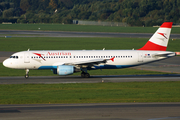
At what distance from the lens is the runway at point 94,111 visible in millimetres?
21000

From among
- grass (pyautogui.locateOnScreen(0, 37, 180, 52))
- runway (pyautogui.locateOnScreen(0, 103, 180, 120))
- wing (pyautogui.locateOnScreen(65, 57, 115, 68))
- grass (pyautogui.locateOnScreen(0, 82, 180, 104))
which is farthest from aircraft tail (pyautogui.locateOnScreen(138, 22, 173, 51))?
grass (pyautogui.locateOnScreen(0, 37, 180, 52))

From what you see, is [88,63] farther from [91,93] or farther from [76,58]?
[91,93]

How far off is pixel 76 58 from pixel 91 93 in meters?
11.5

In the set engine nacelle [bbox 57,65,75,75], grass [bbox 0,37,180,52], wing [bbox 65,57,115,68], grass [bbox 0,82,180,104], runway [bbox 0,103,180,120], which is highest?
grass [bbox 0,37,180,52]

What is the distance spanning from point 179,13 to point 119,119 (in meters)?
177

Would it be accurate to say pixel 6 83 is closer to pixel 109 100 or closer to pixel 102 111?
pixel 109 100

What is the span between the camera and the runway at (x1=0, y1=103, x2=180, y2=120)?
2100 centimetres

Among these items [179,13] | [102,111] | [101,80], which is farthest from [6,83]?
[179,13]

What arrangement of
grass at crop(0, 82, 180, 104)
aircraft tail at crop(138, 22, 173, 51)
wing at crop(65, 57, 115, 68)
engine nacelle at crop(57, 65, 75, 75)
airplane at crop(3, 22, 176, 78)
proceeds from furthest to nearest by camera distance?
aircraft tail at crop(138, 22, 173, 51), airplane at crop(3, 22, 176, 78), wing at crop(65, 57, 115, 68), engine nacelle at crop(57, 65, 75, 75), grass at crop(0, 82, 180, 104)

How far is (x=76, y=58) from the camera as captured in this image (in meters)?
40.9

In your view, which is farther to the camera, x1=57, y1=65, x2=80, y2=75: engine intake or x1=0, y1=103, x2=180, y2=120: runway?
x1=57, y1=65, x2=80, y2=75: engine intake

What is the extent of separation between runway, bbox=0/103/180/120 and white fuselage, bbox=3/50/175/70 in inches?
636

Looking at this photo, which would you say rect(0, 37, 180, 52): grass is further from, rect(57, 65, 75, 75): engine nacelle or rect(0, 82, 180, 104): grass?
rect(0, 82, 180, 104): grass

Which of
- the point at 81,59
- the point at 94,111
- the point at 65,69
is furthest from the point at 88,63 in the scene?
the point at 94,111
